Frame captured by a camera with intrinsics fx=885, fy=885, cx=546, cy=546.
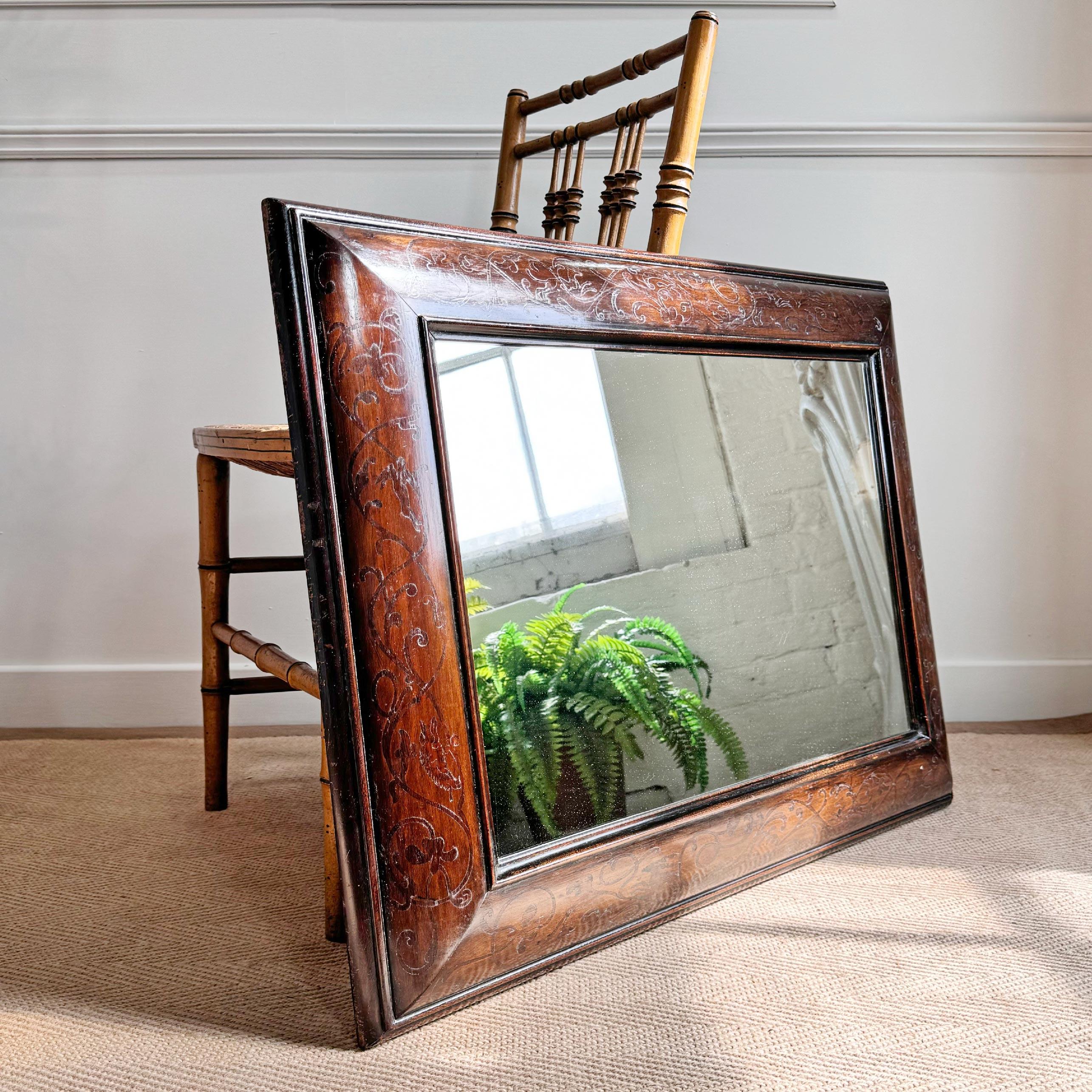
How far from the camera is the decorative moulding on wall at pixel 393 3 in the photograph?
1489 mm

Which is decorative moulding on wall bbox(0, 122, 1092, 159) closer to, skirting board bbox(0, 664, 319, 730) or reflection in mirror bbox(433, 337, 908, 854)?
reflection in mirror bbox(433, 337, 908, 854)

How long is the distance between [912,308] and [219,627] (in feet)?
4.16

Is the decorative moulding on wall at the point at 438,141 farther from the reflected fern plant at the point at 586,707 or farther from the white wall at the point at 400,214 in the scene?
the reflected fern plant at the point at 586,707

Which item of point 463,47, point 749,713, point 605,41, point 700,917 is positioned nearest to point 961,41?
point 605,41

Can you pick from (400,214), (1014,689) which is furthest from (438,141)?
(1014,689)

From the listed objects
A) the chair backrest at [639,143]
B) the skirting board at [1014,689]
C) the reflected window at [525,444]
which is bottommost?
the skirting board at [1014,689]

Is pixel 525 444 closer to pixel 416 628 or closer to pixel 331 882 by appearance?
pixel 416 628

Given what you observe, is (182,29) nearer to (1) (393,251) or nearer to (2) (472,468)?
(1) (393,251)

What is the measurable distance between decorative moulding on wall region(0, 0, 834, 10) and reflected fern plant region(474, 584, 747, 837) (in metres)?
1.17

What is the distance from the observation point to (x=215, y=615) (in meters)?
1.22

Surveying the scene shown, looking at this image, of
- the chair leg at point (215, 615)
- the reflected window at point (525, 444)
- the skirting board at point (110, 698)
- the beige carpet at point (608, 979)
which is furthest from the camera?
the skirting board at point (110, 698)

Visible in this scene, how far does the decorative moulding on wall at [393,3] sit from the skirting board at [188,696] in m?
1.14

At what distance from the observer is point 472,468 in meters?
0.79

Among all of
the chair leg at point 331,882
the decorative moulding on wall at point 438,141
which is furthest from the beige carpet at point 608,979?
the decorative moulding on wall at point 438,141
